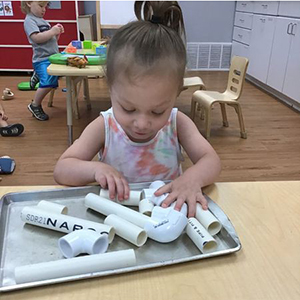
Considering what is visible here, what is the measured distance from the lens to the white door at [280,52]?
3.04 meters

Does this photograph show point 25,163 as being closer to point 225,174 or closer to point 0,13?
point 225,174

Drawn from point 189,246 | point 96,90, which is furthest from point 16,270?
point 96,90

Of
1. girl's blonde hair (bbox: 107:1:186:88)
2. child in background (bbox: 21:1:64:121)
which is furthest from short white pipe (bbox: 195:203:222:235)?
child in background (bbox: 21:1:64:121)

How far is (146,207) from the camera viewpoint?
1.74 ft

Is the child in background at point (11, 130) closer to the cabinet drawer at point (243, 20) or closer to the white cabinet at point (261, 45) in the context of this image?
the white cabinet at point (261, 45)

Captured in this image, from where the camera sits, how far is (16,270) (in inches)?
15.7

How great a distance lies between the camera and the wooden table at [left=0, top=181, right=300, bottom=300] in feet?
1.29

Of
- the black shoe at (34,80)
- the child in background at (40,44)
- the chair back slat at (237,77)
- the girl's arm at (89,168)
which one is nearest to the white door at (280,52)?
the chair back slat at (237,77)

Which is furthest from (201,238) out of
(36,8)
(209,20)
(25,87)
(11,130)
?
(209,20)

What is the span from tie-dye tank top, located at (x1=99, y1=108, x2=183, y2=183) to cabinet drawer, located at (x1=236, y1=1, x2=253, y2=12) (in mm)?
3505

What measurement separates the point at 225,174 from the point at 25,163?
3.54ft

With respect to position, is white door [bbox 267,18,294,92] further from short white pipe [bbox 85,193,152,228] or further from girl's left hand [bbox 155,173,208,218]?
short white pipe [bbox 85,193,152,228]

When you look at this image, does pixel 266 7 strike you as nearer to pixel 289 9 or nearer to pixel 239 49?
pixel 289 9

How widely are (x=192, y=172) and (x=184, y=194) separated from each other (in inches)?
3.8
